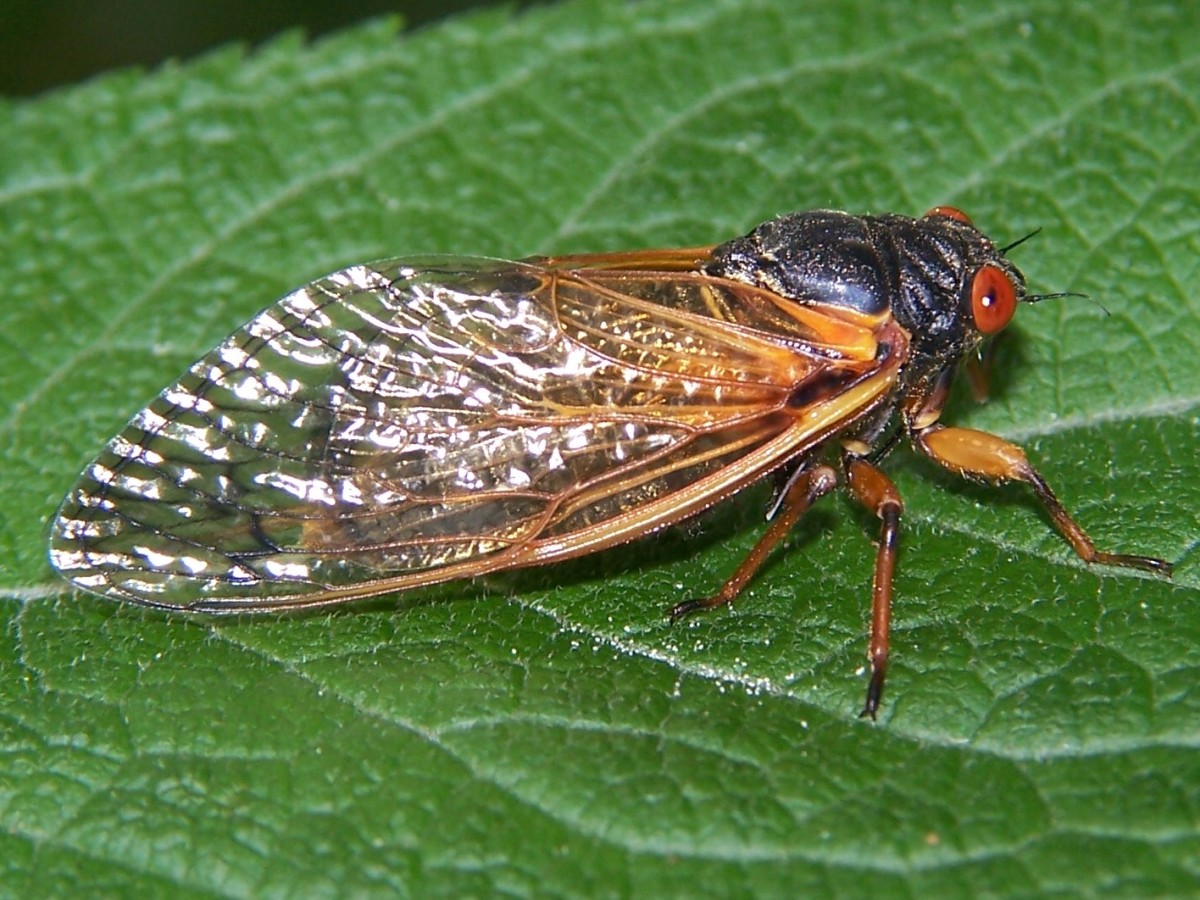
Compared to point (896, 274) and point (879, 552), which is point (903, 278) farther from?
point (879, 552)

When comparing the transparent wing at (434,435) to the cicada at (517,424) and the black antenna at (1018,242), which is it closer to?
the cicada at (517,424)

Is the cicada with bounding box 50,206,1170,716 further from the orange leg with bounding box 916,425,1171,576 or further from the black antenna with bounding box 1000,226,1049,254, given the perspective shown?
the black antenna with bounding box 1000,226,1049,254

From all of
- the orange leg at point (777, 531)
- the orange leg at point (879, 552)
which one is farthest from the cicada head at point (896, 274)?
the orange leg at point (777, 531)

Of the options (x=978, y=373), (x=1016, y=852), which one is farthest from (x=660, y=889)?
(x=978, y=373)

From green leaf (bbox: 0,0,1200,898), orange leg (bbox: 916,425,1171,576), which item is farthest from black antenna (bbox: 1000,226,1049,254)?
orange leg (bbox: 916,425,1171,576)

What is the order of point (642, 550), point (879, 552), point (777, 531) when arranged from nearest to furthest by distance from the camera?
1. point (879, 552)
2. point (777, 531)
3. point (642, 550)

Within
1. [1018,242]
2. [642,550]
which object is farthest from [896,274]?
[642,550]

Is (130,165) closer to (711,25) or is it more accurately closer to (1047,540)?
(711,25)

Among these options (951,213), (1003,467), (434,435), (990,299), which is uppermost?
(951,213)
